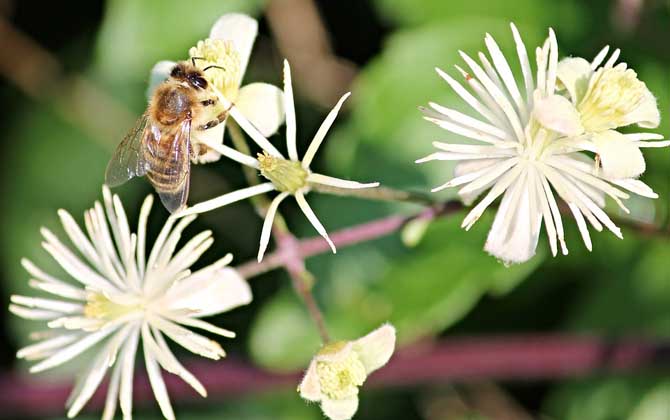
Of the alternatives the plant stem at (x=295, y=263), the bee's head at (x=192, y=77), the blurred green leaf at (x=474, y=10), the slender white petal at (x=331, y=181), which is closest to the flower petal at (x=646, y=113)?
the slender white petal at (x=331, y=181)

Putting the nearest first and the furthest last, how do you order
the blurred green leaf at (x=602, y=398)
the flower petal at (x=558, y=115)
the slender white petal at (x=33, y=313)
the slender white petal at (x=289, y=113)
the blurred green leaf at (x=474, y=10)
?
1. the flower petal at (x=558, y=115)
2. the slender white petal at (x=289, y=113)
3. the slender white petal at (x=33, y=313)
4. the blurred green leaf at (x=602, y=398)
5. the blurred green leaf at (x=474, y=10)

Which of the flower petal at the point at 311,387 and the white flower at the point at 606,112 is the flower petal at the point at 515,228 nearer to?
the white flower at the point at 606,112

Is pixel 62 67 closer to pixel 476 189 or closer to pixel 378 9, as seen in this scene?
pixel 378 9

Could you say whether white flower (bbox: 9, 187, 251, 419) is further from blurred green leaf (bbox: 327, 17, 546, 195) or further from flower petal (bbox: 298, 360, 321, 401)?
blurred green leaf (bbox: 327, 17, 546, 195)

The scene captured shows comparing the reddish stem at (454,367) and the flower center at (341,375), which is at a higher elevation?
the reddish stem at (454,367)

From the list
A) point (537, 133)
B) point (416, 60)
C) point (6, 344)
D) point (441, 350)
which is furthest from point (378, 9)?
point (6, 344)

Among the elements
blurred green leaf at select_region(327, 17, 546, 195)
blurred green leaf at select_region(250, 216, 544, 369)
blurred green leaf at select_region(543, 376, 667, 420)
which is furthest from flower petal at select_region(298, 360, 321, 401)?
blurred green leaf at select_region(543, 376, 667, 420)
